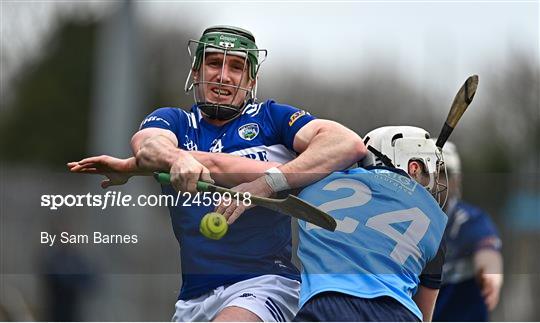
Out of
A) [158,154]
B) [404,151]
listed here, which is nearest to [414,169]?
[404,151]

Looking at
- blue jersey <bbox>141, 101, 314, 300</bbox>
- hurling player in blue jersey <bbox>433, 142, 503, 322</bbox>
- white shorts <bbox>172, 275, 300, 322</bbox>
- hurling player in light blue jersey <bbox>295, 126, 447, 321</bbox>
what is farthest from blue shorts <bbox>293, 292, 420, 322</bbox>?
hurling player in blue jersey <bbox>433, 142, 503, 322</bbox>

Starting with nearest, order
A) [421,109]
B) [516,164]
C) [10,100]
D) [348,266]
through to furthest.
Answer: [348,266]
[421,109]
[516,164]
[10,100]

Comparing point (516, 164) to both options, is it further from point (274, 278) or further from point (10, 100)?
point (10, 100)

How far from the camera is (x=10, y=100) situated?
8102mm

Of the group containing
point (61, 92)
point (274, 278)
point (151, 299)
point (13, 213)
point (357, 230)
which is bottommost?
point (61, 92)

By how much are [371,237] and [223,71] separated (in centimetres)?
77

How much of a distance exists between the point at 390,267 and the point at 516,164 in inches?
107

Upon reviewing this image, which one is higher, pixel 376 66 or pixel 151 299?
pixel 376 66

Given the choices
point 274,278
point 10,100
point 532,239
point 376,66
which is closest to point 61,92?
point 10,100

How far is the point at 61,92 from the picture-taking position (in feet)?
31.3

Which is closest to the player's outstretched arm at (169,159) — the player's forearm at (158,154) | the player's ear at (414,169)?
the player's forearm at (158,154)

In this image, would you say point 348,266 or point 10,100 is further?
point 10,100

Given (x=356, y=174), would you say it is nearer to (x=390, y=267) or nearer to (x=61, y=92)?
(x=390, y=267)

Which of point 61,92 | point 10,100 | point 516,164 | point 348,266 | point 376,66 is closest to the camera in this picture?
point 348,266
